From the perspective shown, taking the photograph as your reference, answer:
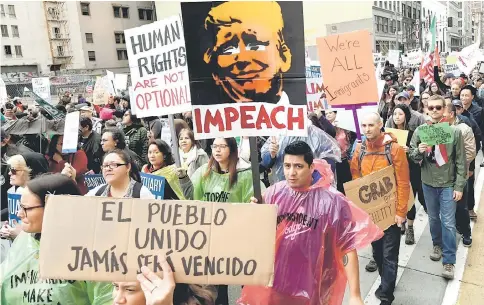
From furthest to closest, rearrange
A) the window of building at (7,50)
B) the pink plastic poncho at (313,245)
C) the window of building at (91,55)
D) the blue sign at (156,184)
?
1. the window of building at (91,55)
2. the window of building at (7,50)
3. the blue sign at (156,184)
4. the pink plastic poncho at (313,245)

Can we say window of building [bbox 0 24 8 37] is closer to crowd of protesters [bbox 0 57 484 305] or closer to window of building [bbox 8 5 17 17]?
window of building [bbox 8 5 17 17]

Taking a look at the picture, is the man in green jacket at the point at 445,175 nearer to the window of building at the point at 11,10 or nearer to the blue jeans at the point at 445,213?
the blue jeans at the point at 445,213

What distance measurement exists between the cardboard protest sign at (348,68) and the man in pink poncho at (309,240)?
6.83 ft

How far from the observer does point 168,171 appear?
14.6 feet

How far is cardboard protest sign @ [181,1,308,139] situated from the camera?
274 cm

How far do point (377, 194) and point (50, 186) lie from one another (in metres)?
2.74

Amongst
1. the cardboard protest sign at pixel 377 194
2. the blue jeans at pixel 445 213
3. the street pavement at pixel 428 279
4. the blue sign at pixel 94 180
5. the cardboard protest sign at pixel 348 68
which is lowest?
the street pavement at pixel 428 279

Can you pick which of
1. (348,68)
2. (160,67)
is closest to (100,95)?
(160,67)

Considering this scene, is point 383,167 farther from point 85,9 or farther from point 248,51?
point 85,9

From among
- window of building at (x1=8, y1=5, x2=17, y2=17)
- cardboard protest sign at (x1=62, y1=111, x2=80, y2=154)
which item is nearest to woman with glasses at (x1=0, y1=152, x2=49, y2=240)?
cardboard protest sign at (x1=62, y1=111, x2=80, y2=154)

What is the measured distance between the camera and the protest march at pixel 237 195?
6.12 ft

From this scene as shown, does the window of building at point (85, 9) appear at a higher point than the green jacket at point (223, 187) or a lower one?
higher

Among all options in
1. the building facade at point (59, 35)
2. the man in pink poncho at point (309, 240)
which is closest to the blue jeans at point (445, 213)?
the man in pink poncho at point (309, 240)

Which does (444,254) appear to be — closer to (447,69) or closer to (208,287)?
(208,287)
